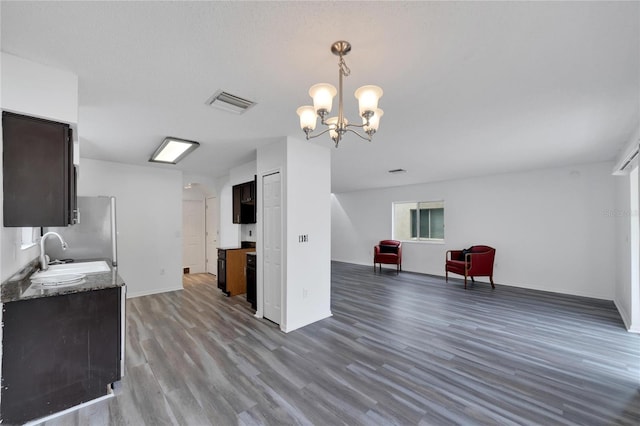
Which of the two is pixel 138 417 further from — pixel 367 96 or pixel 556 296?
pixel 556 296

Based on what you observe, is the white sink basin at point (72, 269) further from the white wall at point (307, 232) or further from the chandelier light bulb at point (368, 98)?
the chandelier light bulb at point (368, 98)

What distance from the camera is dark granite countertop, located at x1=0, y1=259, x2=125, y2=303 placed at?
1.85m

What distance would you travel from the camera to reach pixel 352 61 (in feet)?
6.01

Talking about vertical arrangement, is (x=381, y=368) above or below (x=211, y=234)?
below

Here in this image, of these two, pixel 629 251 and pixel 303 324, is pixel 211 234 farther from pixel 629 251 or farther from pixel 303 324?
pixel 629 251

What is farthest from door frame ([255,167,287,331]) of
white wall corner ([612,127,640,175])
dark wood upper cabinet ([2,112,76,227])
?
white wall corner ([612,127,640,175])

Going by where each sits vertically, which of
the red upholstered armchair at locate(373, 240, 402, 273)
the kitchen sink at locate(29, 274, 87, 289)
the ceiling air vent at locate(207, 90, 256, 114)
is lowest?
the red upholstered armchair at locate(373, 240, 402, 273)

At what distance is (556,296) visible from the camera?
5.11m

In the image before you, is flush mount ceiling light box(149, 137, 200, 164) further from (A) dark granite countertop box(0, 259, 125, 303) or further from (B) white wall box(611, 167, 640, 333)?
(B) white wall box(611, 167, 640, 333)

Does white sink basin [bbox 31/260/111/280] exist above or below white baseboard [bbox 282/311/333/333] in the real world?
above

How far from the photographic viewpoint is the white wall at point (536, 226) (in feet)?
16.4

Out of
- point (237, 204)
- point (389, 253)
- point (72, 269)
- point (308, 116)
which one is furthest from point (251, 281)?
point (389, 253)

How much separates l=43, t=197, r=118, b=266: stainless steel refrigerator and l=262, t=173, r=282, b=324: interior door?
227cm

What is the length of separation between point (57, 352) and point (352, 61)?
9.57 feet
